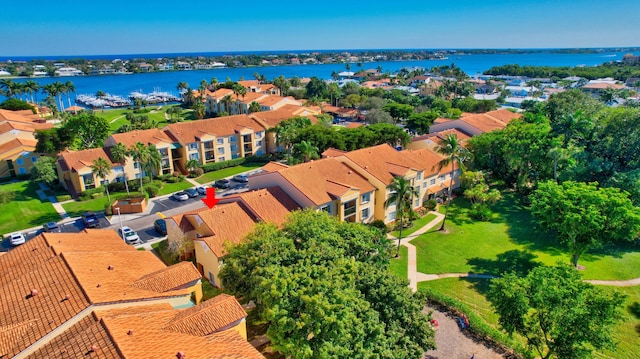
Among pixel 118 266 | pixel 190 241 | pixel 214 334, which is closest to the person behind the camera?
pixel 214 334

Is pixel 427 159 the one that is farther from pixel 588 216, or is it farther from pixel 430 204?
pixel 588 216

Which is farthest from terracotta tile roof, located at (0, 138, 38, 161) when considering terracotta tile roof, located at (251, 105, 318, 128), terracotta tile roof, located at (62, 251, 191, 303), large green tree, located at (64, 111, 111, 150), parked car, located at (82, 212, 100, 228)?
terracotta tile roof, located at (62, 251, 191, 303)

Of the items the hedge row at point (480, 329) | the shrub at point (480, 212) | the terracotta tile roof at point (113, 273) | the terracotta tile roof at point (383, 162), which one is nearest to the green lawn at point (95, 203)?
the terracotta tile roof at point (113, 273)

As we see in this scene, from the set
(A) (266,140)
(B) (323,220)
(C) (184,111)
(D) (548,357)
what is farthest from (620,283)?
(C) (184,111)

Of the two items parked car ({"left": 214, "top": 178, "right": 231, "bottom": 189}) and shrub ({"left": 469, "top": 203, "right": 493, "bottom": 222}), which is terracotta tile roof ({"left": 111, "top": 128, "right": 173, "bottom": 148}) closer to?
parked car ({"left": 214, "top": 178, "right": 231, "bottom": 189})

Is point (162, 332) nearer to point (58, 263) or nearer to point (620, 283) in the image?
point (58, 263)

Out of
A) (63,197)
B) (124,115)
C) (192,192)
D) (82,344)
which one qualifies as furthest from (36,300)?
(124,115)
